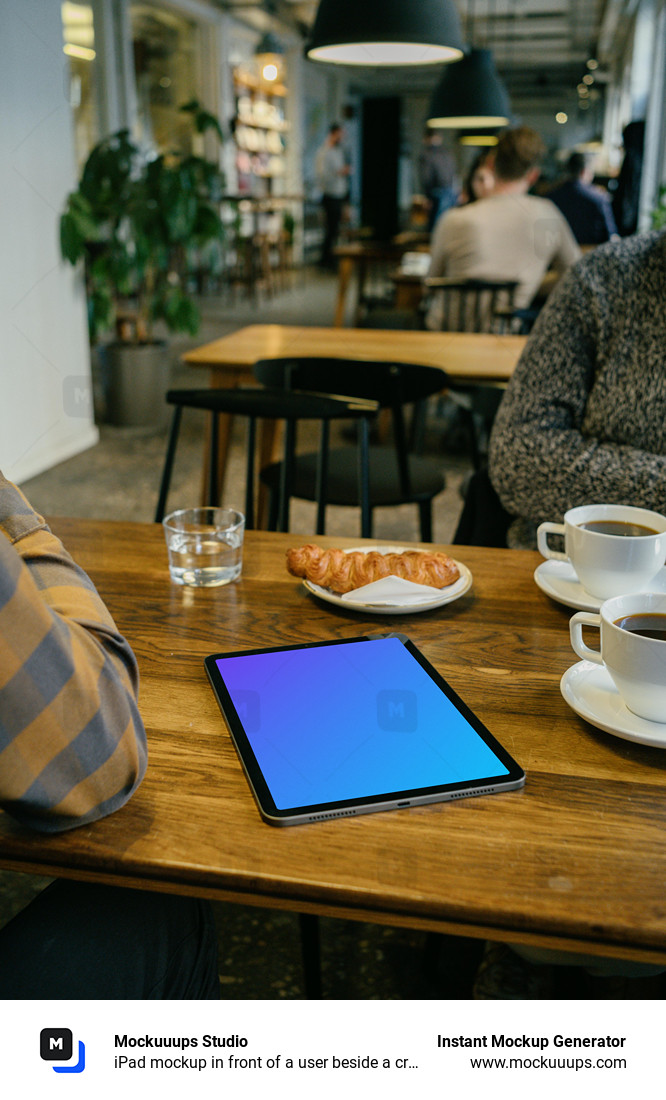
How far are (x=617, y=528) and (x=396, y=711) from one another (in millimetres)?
384

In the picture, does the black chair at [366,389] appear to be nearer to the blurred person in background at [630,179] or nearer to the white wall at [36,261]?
the white wall at [36,261]

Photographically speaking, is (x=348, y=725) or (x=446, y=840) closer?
(x=446, y=840)

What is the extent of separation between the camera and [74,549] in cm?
112

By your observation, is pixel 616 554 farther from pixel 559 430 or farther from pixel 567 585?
pixel 559 430

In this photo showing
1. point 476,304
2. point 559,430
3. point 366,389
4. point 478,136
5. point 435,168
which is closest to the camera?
point 559,430

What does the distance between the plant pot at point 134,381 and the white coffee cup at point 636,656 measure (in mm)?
4202

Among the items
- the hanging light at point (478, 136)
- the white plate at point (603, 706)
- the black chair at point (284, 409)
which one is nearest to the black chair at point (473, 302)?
the black chair at point (284, 409)

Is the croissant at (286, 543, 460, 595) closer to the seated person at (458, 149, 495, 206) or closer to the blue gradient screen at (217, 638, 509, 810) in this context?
the blue gradient screen at (217, 638, 509, 810)

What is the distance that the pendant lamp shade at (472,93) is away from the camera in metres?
4.91

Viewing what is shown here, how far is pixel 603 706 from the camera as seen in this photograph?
0.74 meters

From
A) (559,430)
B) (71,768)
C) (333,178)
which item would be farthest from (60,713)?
(333,178)
